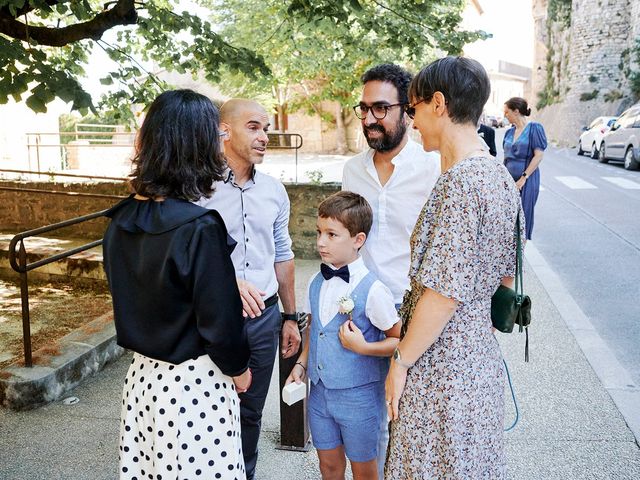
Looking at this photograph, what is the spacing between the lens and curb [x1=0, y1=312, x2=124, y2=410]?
3.94m

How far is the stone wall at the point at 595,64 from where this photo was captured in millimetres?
36062

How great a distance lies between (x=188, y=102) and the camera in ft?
6.39

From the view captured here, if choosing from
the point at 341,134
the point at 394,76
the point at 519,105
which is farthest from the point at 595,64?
the point at 394,76

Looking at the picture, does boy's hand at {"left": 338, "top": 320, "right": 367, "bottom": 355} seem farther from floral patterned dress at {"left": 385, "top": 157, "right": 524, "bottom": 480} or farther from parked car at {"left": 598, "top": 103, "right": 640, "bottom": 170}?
parked car at {"left": 598, "top": 103, "right": 640, "bottom": 170}

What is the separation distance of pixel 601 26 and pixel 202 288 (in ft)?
139

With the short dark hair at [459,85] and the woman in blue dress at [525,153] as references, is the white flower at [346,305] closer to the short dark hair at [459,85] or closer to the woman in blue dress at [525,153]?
the short dark hair at [459,85]

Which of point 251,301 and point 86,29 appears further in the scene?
point 86,29

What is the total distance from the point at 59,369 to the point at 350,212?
108 inches

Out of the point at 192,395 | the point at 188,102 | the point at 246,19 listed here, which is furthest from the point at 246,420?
the point at 246,19

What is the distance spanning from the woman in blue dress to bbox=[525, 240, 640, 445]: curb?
0.90 m

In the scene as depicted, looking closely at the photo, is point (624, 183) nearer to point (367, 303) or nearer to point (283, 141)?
point (367, 303)

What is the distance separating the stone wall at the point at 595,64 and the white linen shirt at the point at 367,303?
37188 mm

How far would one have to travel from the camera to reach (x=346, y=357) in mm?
2416

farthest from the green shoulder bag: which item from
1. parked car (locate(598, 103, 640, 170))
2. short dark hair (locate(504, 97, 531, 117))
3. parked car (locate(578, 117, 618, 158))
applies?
parked car (locate(578, 117, 618, 158))
